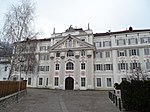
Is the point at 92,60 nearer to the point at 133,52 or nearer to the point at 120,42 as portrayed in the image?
the point at 120,42

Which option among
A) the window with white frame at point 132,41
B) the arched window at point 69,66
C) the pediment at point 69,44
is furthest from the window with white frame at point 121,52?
the arched window at point 69,66

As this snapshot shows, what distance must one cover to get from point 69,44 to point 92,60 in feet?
24.7

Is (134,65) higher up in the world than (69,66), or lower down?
higher up

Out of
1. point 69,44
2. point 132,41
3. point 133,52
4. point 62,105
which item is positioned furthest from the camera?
point 69,44

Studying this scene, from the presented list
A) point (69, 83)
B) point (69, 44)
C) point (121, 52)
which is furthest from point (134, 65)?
point (69, 44)

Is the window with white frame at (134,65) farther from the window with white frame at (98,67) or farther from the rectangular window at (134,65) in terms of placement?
the window with white frame at (98,67)

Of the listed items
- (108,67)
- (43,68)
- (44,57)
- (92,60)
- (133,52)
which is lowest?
(43,68)

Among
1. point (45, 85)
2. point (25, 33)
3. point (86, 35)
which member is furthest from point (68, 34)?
point (25, 33)

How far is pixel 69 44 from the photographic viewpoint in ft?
114

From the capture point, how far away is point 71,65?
33219mm

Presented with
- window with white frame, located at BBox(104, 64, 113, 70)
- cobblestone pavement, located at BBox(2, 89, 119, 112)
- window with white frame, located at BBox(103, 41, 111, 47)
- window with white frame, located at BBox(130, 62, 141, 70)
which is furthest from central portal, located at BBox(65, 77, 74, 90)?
cobblestone pavement, located at BBox(2, 89, 119, 112)

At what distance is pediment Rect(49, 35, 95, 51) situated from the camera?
3365 cm

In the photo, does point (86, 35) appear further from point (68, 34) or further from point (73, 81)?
point (73, 81)

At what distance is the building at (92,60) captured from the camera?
102 ft
